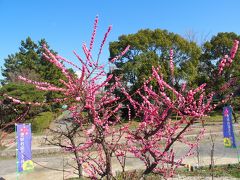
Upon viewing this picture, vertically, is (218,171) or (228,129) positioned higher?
(228,129)

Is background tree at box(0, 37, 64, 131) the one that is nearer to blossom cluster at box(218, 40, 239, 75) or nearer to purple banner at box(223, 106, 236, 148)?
purple banner at box(223, 106, 236, 148)

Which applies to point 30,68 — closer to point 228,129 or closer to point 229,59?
point 228,129

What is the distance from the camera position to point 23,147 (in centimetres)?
840

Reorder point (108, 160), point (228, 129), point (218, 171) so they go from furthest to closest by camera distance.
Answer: point (228, 129), point (218, 171), point (108, 160)

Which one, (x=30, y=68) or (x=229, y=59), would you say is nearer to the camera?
(x=229, y=59)

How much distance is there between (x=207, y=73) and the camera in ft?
99.0

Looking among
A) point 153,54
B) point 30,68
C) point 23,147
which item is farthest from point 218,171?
point 30,68

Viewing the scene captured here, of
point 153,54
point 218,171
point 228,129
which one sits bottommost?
point 218,171

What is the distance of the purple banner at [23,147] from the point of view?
8.17 meters

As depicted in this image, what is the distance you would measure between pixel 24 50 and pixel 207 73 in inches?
1073

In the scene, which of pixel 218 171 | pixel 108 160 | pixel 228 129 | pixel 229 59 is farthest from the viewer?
pixel 228 129

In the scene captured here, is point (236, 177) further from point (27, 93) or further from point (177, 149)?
point (27, 93)

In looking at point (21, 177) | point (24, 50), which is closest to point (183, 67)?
point (21, 177)

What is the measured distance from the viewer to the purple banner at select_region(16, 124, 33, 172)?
26.8 ft
